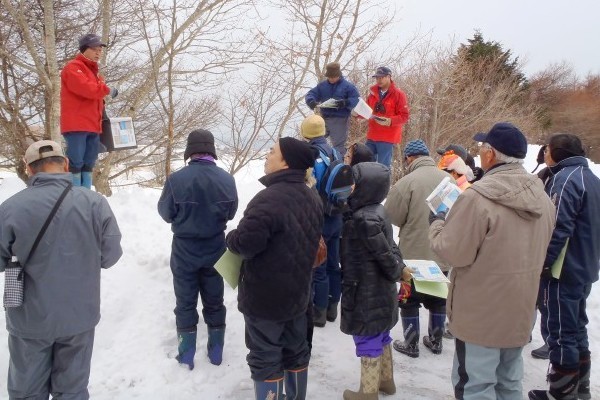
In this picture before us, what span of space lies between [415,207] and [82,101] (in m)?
3.83

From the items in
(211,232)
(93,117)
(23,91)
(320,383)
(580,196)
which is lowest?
(320,383)

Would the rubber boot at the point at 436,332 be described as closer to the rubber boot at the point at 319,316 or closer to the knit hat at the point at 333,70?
the rubber boot at the point at 319,316

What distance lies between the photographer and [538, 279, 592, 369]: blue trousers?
140 inches

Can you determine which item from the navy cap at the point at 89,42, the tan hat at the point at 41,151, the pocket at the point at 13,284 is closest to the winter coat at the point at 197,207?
the tan hat at the point at 41,151

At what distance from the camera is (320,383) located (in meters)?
3.83

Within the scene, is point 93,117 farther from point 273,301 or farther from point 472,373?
point 472,373

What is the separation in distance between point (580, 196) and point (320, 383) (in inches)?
101

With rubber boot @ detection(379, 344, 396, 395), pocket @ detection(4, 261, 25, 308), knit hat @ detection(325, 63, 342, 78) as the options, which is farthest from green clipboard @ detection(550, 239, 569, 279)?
pocket @ detection(4, 261, 25, 308)

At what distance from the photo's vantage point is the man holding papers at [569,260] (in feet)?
11.3

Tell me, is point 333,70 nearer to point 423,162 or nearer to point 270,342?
point 423,162

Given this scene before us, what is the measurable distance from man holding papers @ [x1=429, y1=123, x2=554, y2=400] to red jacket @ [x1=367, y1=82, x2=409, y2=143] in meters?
3.70

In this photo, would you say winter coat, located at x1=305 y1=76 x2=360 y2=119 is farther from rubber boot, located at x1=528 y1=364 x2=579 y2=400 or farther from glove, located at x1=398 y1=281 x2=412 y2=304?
rubber boot, located at x1=528 y1=364 x2=579 y2=400

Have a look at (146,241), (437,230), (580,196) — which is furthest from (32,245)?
(580,196)

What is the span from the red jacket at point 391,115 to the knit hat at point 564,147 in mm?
2970
